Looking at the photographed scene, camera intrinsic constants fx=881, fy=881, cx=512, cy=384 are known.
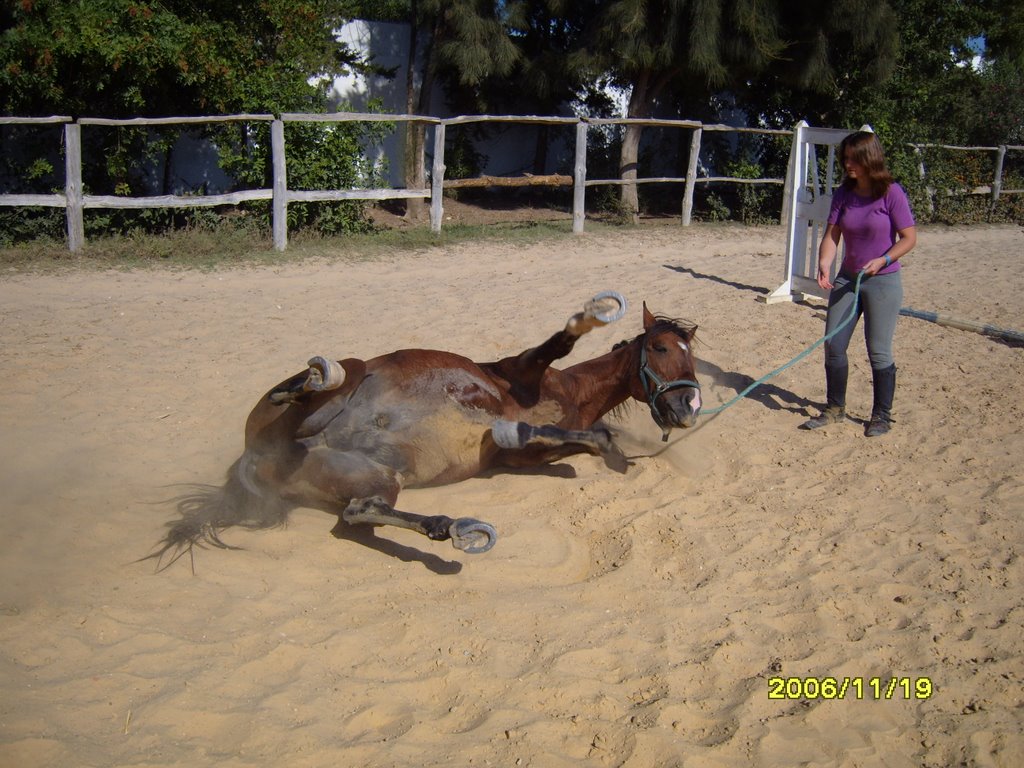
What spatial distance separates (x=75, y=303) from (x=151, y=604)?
5.49 meters

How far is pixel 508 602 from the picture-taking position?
152 inches

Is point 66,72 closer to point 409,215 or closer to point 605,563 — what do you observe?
point 409,215

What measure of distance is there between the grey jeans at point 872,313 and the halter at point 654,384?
1.70m

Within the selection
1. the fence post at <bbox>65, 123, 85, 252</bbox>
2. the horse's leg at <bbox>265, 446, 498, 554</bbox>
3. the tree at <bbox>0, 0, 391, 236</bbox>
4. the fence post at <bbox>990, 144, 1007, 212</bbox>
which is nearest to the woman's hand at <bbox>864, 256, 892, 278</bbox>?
→ the horse's leg at <bbox>265, 446, 498, 554</bbox>

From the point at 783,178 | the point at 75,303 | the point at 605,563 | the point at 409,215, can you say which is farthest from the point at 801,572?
the point at 783,178

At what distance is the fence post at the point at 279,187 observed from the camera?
1166 cm

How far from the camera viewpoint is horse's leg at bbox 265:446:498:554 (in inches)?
160

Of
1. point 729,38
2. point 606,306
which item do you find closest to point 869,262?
point 606,306

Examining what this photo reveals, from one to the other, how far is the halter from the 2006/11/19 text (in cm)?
174

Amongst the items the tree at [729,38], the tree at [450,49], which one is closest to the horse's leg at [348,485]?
the tree at [450,49]

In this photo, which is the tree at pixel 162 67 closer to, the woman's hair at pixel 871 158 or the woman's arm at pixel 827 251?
the woman's arm at pixel 827 251

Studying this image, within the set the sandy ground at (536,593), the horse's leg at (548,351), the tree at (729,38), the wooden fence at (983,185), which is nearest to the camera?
the sandy ground at (536,593)

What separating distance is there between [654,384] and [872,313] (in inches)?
75.0

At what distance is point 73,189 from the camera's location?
10961mm
